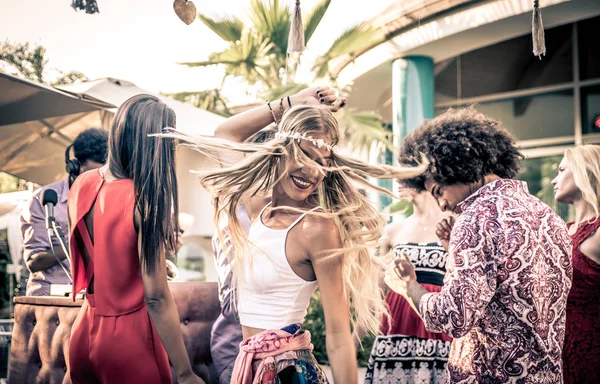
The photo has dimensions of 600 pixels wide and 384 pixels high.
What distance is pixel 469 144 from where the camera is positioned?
2430 millimetres

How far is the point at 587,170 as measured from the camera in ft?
11.3

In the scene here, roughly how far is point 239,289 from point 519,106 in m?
7.59

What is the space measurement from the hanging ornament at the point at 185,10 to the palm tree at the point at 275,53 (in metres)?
4.25

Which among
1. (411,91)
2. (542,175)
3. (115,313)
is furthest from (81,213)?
(542,175)

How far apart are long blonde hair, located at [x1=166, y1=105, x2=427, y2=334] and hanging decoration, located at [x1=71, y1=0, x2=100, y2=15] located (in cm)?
178

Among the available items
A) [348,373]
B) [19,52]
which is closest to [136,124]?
[348,373]

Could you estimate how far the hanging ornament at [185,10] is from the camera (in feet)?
12.1

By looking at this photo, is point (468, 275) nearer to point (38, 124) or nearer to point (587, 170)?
point (587, 170)

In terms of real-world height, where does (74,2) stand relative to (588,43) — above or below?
below

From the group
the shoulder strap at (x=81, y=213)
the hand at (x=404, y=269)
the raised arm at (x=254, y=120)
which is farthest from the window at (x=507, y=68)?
the shoulder strap at (x=81, y=213)

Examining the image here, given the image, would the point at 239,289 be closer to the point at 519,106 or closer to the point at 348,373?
the point at 348,373

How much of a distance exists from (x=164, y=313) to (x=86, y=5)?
2370 mm

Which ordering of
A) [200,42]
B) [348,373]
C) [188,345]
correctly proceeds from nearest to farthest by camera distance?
[348,373] → [188,345] → [200,42]

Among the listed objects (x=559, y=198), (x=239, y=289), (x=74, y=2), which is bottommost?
(x=239, y=289)
